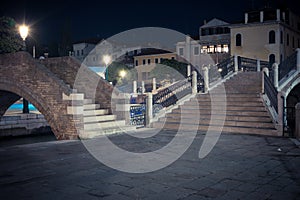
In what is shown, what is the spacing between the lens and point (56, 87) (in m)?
11.2

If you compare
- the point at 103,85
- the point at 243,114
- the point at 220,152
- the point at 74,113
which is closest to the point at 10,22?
the point at 103,85

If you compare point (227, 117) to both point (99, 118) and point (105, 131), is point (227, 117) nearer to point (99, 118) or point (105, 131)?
point (105, 131)

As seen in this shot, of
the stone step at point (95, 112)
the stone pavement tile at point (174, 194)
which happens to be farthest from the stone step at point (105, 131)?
the stone pavement tile at point (174, 194)

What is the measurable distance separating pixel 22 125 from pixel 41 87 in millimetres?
10960

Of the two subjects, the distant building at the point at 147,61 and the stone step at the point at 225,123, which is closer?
the stone step at the point at 225,123

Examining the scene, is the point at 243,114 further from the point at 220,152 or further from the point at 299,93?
the point at 299,93

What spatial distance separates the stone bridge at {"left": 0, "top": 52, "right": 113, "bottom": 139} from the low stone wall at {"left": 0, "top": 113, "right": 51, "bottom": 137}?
785cm

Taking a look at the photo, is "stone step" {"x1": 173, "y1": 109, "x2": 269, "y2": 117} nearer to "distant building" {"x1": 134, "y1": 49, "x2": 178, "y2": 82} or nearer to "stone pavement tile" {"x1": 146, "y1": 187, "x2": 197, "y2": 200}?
"stone pavement tile" {"x1": 146, "y1": 187, "x2": 197, "y2": 200}

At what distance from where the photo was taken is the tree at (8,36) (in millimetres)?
30453

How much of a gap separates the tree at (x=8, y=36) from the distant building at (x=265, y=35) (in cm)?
2613

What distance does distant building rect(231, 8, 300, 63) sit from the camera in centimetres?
3706

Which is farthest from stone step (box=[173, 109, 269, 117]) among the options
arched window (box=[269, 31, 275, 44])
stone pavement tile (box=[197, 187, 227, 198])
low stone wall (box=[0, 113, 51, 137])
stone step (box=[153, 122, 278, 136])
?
arched window (box=[269, 31, 275, 44])

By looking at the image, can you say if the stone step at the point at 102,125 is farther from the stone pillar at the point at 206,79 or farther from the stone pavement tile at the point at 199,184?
the stone pavement tile at the point at 199,184

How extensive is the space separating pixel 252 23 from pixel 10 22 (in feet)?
92.3
